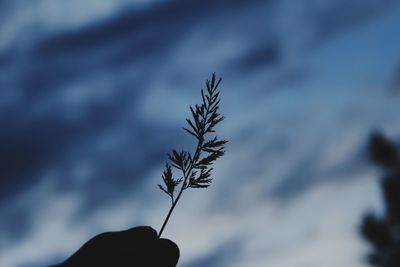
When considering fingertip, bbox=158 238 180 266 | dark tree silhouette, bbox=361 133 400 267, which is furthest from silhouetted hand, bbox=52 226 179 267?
dark tree silhouette, bbox=361 133 400 267

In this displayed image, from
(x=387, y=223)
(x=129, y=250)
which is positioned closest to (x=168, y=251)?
(x=129, y=250)

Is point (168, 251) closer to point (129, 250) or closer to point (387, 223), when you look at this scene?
point (129, 250)

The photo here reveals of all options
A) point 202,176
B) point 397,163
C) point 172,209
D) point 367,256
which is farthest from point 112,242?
point 397,163

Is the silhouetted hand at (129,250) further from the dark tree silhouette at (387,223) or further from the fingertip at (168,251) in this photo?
the dark tree silhouette at (387,223)

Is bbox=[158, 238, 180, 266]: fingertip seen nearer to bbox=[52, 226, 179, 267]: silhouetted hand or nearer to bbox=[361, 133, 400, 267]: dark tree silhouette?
bbox=[52, 226, 179, 267]: silhouetted hand

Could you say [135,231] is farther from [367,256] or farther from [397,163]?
[397,163]
